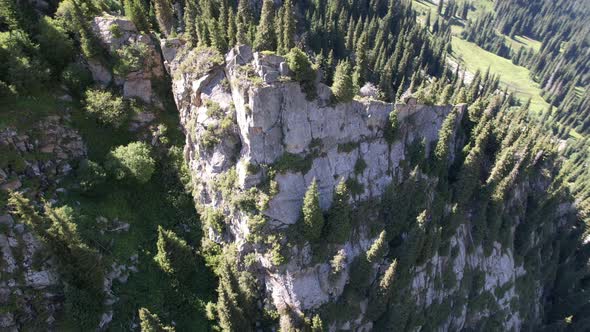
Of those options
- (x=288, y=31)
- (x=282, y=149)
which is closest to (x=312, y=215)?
(x=282, y=149)

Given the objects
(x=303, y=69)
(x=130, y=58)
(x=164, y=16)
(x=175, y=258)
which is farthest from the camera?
(x=164, y=16)

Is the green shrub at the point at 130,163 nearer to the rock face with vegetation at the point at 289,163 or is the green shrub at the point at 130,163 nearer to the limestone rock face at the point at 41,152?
the limestone rock face at the point at 41,152

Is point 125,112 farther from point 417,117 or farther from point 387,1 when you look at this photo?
point 387,1

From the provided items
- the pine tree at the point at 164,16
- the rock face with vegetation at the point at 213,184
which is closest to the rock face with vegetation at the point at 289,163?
the rock face with vegetation at the point at 213,184

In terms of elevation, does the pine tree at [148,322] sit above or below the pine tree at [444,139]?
below

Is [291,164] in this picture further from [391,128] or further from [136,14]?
[136,14]

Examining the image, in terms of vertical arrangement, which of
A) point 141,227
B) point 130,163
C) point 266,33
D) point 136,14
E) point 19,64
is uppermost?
point 136,14

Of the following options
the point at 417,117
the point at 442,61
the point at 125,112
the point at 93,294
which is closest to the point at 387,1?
the point at 442,61
